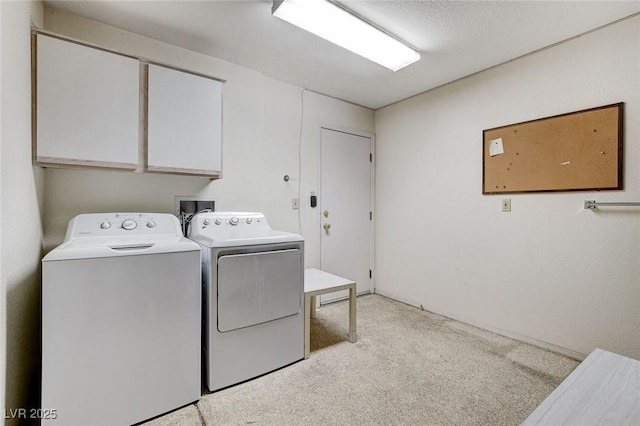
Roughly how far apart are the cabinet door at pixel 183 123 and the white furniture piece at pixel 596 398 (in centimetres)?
216

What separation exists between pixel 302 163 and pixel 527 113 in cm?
204

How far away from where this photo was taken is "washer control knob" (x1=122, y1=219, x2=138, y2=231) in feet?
6.02

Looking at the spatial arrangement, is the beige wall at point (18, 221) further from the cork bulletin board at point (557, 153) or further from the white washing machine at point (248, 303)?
the cork bulletin board at point (557, 153)

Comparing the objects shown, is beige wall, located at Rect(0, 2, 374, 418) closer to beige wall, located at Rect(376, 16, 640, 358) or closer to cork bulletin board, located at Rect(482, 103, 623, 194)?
beige wall, located at Rect(376, 16, 640, 358)

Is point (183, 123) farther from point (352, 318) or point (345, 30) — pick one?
point (352, 318)

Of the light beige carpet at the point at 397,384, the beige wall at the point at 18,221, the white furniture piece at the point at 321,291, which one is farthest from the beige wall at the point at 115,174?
the light beige carpet at the point at 397,384

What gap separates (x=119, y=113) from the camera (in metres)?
1.80

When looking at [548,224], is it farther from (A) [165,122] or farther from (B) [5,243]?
(B) [5,243]

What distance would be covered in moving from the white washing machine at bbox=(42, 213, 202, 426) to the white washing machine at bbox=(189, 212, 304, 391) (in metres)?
0.11

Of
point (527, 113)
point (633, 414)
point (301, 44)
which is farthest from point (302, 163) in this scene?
point (633, 414)

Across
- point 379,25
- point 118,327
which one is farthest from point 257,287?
point 379,25

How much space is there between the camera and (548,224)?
7.39ft

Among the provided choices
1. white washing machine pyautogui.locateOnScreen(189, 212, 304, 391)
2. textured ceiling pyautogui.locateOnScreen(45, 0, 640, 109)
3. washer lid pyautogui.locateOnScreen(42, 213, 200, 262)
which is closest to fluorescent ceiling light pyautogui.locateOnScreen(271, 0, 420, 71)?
textured ceiling pyautogui.locateOnScreen(45, 0, 640, 109)

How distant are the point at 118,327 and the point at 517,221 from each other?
114 inches
